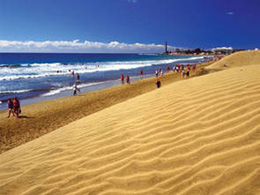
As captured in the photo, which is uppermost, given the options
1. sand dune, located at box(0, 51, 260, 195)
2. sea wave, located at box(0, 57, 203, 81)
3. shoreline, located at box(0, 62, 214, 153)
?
sea wave, located at box(0, 57, 203, 81)

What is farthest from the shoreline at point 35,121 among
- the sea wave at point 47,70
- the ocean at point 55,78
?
the sea wave at point 47,70

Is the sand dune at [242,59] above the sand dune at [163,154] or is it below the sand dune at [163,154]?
above

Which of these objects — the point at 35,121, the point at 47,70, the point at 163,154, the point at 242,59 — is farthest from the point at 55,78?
the point at 163,154

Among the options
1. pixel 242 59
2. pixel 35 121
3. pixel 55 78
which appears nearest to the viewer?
pixel 35 121

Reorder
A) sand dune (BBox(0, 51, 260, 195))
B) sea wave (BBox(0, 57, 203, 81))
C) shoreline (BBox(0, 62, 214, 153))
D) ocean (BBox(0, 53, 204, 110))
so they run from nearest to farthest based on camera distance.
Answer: sand dune (BBox(0, 51, 260, 195)) → shoreline (BBox(0, 62, 214, 153)) → ocean (BBox(0, 53, 204, 110)) → sea wave (BBox(0, 57, 203, 81))

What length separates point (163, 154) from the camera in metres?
2.88

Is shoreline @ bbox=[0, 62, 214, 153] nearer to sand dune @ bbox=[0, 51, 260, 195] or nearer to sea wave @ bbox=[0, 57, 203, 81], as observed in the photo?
sand dune @ bbox=[0, 51, 260, 195]

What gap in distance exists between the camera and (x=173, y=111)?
409 cm

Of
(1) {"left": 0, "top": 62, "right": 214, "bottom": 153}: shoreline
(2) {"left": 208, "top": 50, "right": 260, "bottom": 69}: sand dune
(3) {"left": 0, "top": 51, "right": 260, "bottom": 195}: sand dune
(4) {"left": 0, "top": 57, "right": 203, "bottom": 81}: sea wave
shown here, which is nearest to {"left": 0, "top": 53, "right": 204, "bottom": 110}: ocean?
(4) {"left": 0, "top": 57, "right": 203, "bottom": 81}: sea wave

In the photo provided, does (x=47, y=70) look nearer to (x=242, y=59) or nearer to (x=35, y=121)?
(x=35, y=121)

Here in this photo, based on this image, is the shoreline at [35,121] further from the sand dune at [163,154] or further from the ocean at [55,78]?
the ocean at [55,78]

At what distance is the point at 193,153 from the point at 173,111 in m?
1.48

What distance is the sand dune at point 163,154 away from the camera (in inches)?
91.0

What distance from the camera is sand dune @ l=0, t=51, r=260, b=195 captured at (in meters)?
2.31
